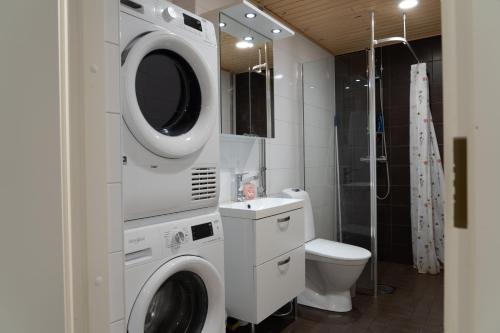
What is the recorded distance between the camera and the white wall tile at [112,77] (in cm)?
86

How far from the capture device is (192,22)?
158cm

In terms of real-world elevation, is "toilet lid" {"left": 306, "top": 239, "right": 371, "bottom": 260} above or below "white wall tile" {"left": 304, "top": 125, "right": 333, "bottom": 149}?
below

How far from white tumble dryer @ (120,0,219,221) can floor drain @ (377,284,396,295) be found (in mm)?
1967

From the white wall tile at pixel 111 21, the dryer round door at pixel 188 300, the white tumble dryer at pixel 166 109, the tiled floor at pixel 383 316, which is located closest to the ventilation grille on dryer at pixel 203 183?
the white tumble dryer at pixel 166 109

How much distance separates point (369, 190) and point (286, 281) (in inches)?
49.4

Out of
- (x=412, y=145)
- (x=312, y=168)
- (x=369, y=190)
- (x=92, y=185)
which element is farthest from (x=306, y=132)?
(x=92, y=185)

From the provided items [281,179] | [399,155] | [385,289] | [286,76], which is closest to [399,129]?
[399,155]

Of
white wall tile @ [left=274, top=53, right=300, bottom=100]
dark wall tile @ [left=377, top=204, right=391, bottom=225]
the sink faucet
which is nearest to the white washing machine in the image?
the sink faucet

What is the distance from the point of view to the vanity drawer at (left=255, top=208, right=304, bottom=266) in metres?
1.86

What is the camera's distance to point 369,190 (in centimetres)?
289

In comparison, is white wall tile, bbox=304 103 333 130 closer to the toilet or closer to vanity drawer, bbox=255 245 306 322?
the toilet

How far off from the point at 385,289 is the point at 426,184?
1.13 metres

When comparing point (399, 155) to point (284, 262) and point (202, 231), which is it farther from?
point (202, 231)

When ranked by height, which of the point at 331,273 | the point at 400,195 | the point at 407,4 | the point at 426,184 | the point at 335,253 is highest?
the point at 407,4
